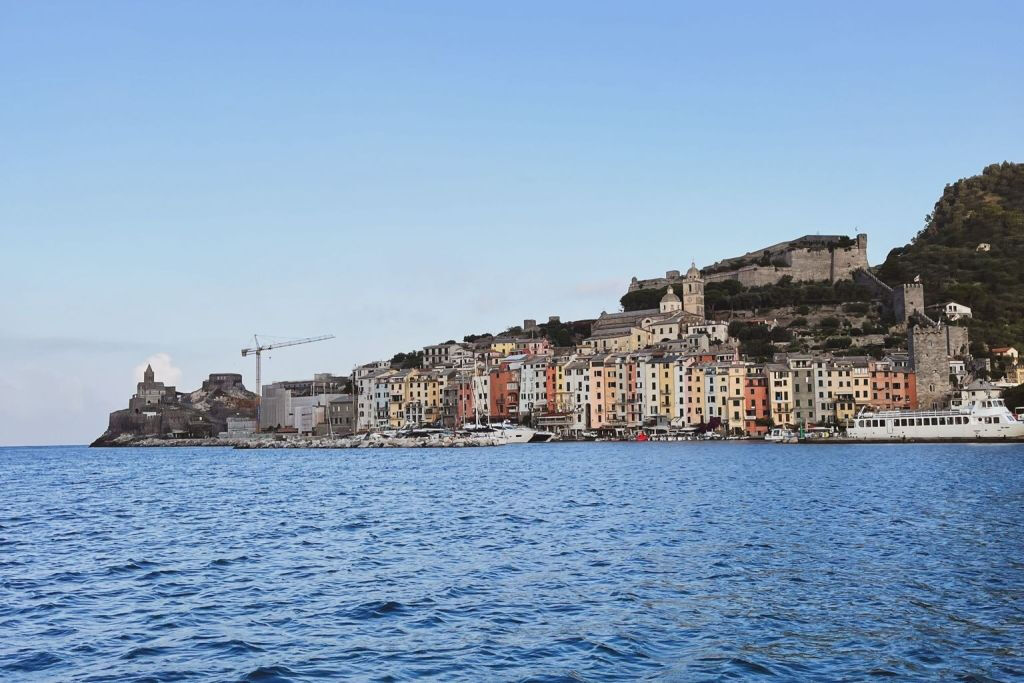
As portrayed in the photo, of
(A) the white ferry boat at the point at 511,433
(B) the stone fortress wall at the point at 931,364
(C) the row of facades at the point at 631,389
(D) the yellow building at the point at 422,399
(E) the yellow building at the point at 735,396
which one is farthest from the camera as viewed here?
(D) the yellow building at the point at 422,399

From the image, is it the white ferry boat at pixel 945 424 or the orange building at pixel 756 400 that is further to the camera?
the orange building at pixel 756 400

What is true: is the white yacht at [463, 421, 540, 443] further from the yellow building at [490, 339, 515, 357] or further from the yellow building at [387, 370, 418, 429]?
the yellow building at [490, 339, 515, 357]

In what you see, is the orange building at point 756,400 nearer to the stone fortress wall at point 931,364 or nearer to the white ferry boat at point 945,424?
the white ferry boat at point 945,424

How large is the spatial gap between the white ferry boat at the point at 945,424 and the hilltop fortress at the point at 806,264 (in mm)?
46754

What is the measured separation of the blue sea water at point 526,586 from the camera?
12.3 meters

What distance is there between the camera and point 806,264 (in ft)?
417

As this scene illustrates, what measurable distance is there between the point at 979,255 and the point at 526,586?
120 meters

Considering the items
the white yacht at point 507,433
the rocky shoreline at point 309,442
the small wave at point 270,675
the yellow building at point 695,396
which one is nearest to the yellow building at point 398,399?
the rocky shoreline at point 309,442

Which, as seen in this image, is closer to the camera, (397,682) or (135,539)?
(397,682)

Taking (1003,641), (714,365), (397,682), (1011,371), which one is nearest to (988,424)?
(1011,371)

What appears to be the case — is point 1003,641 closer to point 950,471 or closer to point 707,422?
point 950,471

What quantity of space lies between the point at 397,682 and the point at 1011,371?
90.5m

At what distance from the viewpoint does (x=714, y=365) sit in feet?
307

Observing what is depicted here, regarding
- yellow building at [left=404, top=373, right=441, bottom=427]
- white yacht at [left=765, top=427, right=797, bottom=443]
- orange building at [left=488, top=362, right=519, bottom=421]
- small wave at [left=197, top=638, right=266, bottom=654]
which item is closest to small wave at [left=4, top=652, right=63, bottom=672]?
small wave at [left=197, top=638, right=266, bottom=654]
